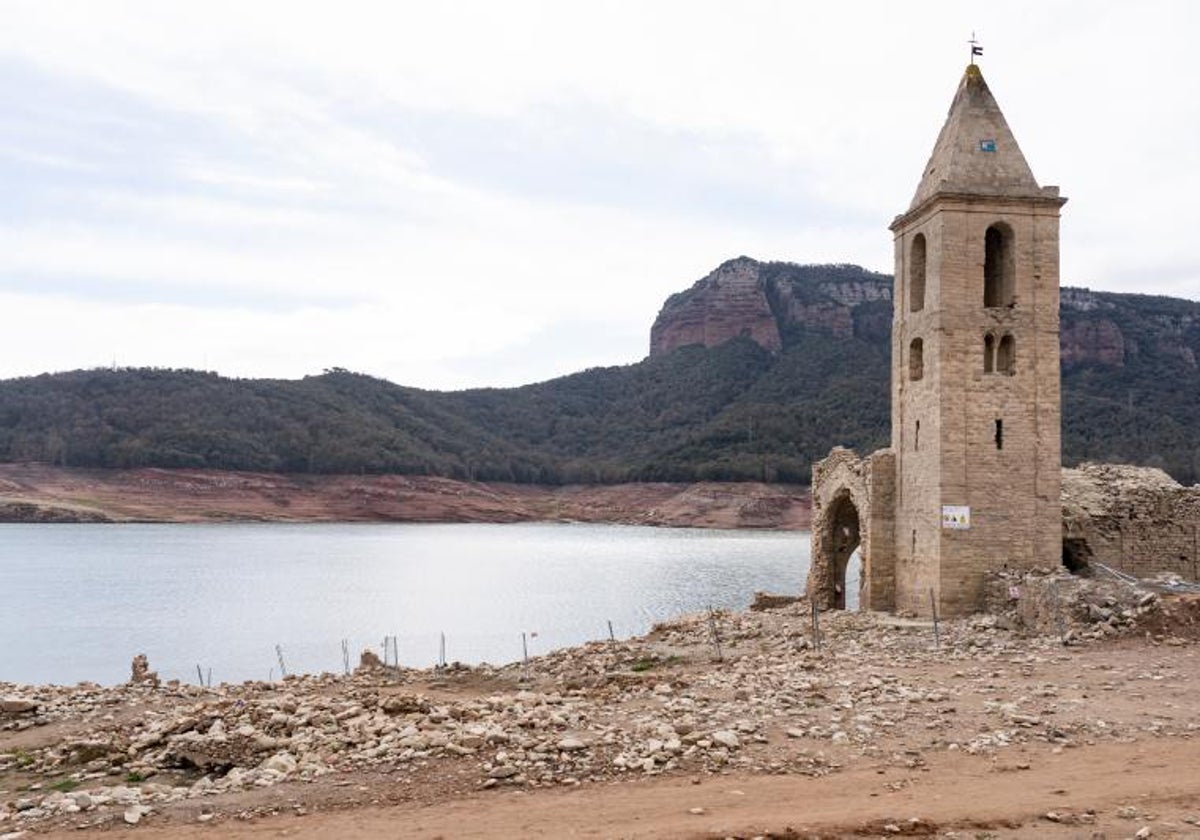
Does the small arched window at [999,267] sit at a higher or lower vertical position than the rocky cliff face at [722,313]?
lower

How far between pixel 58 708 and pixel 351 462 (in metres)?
87.7

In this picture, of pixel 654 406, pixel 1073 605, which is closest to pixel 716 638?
pixel 1073 605

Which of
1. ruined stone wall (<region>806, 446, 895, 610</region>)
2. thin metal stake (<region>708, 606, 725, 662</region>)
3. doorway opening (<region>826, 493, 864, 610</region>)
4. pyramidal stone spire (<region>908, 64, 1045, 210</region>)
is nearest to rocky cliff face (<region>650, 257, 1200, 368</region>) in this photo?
doorway opening (<region>826, 493, 864, 610</region>)

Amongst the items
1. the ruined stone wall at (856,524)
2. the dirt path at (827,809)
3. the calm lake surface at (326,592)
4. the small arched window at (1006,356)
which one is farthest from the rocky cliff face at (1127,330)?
the dirt path at (827,809)

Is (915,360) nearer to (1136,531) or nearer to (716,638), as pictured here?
(1136,531)

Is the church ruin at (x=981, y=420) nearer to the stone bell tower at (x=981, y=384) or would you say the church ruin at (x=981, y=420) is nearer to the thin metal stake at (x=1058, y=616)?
the stone bell tower at (x=981, y=384)

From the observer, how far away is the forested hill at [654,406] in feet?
293

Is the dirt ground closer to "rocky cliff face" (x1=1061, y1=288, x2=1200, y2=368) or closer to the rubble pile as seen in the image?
the rubble pile

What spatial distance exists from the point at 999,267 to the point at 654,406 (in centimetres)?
9739

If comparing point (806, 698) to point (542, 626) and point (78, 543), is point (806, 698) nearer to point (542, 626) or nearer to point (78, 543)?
point (542, 626)

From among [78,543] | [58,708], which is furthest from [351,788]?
[78,543]

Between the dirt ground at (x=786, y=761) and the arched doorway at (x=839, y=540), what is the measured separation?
8.97 metres

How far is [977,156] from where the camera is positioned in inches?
842

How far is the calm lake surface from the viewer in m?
32.7
